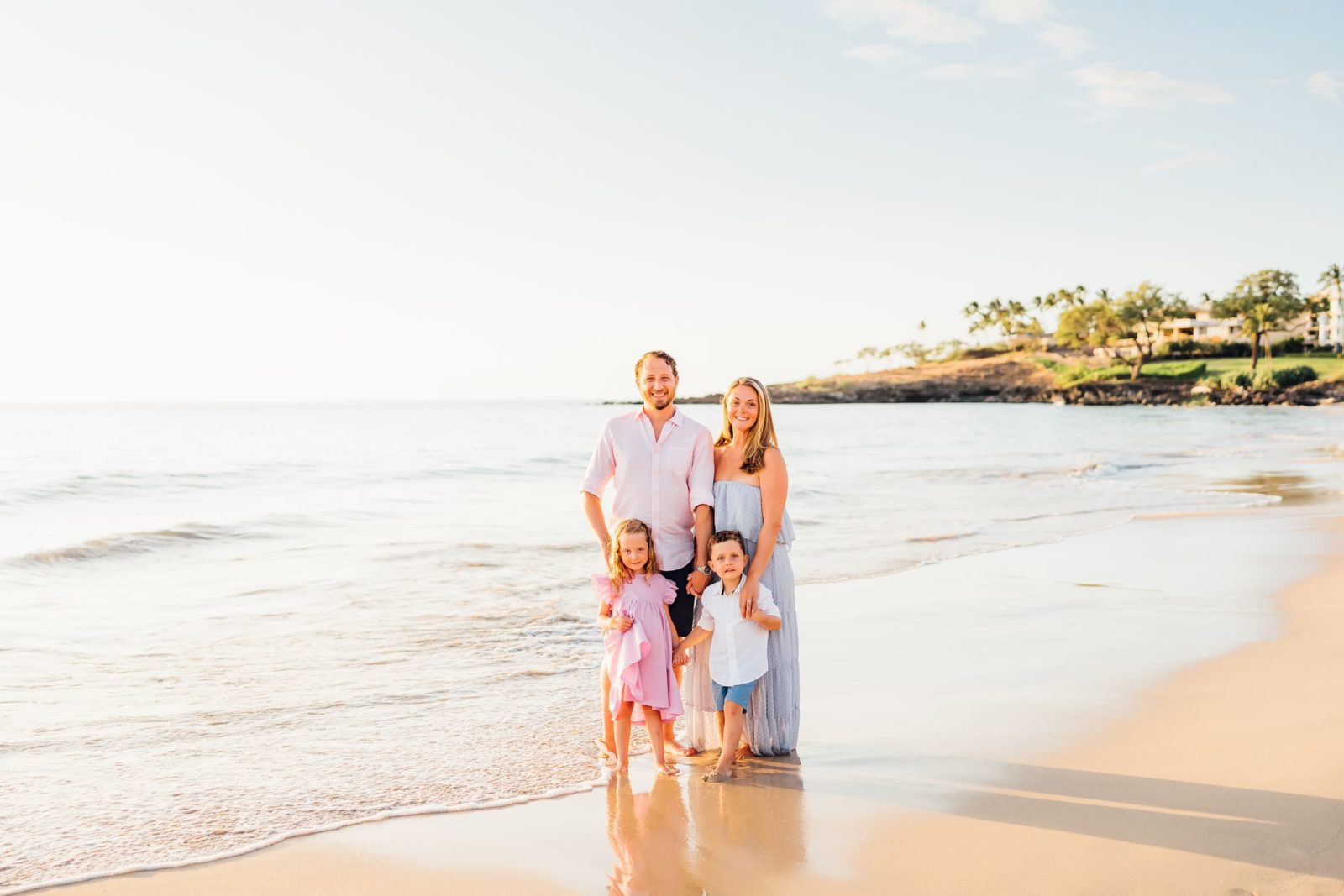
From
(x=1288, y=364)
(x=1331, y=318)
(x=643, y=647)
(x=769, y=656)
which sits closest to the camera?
(x=643, y=647)

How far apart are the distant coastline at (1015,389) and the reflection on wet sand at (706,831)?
2955 inches

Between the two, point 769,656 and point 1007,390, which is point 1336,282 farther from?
point 769,656

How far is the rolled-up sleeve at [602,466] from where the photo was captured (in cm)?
485

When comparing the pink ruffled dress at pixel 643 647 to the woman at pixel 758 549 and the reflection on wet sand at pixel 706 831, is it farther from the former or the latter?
the reflection on wet sand at pixel 706 831

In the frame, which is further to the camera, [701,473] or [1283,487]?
[1283,487]

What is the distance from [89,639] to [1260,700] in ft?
25.5

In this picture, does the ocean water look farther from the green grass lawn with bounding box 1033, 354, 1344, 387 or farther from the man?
the green grass lawn with bounding box 1033, 354, 1344, 387

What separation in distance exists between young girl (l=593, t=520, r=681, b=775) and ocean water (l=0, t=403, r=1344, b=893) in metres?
0.35

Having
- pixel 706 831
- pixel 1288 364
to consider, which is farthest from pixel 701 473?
pixel 1288 364

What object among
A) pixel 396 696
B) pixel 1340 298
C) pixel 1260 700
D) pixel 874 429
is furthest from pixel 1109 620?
pixel 1340 298

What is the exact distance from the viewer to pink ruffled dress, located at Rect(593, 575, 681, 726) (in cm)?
463

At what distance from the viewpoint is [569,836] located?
397 cm

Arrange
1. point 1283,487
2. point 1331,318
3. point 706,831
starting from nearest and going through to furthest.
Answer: point 706,831
point 1283,487
point 1331,318

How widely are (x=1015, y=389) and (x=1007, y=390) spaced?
0.79 meters
